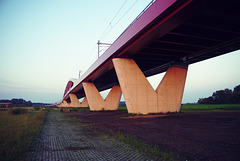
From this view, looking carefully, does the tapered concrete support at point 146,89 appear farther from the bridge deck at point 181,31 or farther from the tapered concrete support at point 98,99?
the tapered concrete support at point 98,99

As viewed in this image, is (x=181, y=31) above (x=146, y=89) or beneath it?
above

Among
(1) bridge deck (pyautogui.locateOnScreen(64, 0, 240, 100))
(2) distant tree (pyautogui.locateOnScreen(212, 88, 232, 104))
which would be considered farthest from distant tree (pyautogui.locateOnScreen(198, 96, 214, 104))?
(1) bridge deck (pyautogui.locateOnScreen(64, 0, 240, 100))

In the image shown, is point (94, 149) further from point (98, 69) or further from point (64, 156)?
point (98, 69)

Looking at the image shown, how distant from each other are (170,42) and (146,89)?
6.16 m

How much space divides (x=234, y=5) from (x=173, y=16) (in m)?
3.29

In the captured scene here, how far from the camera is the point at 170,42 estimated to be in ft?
49.1

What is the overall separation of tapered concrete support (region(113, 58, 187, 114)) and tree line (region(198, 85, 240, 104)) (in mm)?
69691

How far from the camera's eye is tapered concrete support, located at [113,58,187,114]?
1784cm

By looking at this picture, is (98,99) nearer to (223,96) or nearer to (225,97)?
(225,97)

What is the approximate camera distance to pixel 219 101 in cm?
7894

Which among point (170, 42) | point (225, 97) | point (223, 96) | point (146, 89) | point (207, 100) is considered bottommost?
point (207, 100)

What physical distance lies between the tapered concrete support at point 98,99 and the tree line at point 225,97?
6403 cm

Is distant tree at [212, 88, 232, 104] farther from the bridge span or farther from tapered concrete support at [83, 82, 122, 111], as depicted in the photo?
the bridge span

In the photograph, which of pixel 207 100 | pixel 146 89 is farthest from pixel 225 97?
pixel 146 89
